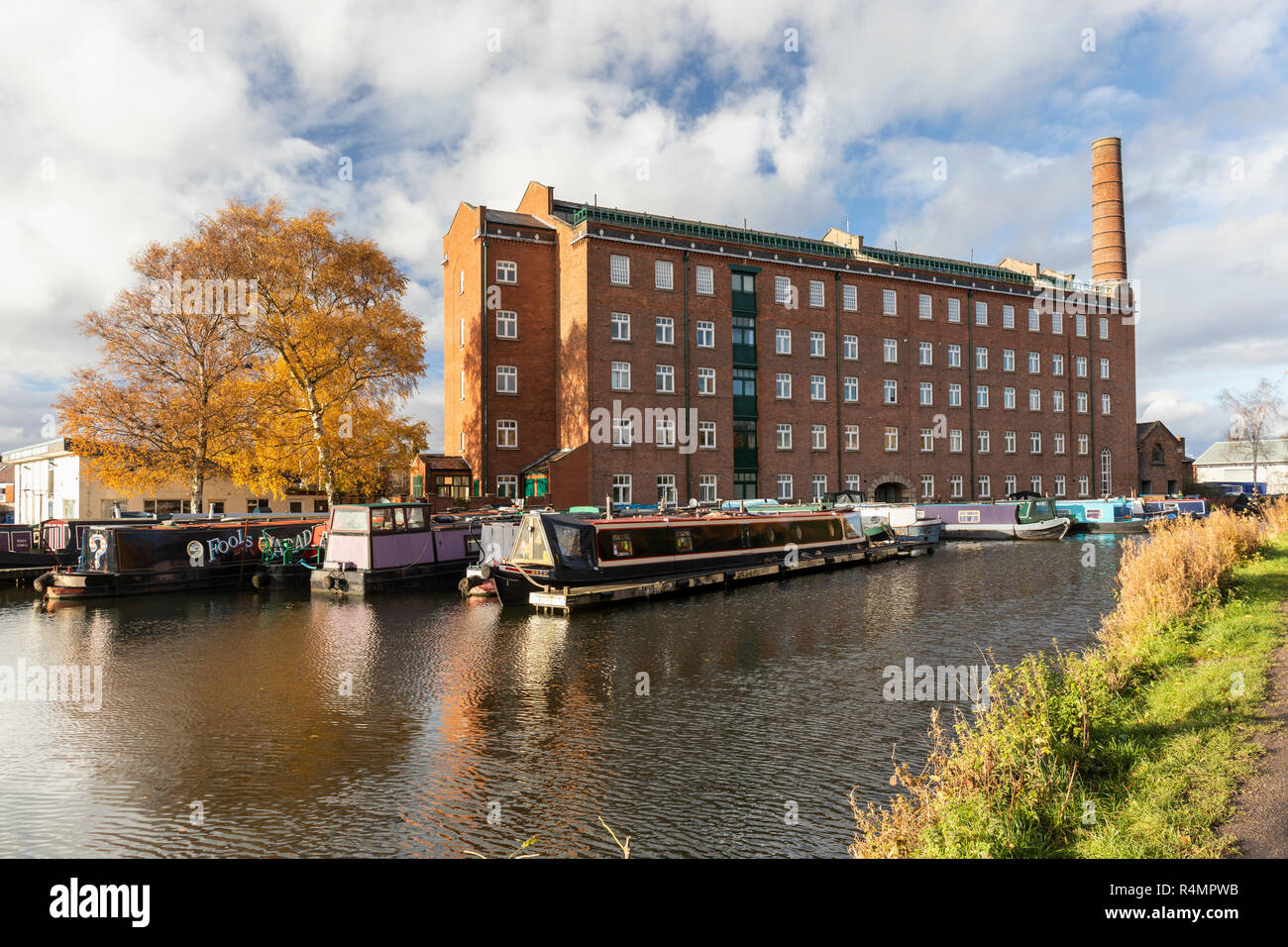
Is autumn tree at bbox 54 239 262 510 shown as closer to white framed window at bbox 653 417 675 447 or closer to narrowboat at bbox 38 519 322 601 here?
narrowboat at bbox 38 519 322 601

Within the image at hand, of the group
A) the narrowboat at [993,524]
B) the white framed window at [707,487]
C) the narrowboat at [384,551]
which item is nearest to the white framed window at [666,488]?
the white framed window at [707,487]

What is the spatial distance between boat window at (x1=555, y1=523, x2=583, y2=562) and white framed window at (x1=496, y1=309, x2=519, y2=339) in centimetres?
2326

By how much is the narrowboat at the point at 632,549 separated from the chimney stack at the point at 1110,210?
44.6 metres

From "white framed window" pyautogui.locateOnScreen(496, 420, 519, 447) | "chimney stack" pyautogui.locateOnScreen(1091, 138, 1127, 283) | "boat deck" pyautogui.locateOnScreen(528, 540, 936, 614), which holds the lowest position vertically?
"boat deck" pyautogui.locateOnScreen(528, 540, 936, 614)

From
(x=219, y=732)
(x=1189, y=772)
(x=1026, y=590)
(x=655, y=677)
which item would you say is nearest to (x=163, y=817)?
(x=219, y=732)

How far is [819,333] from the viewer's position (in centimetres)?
4456

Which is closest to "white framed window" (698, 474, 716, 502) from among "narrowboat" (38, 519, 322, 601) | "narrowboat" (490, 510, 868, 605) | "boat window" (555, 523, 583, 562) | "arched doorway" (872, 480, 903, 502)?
"arched doorway" (872, 480, 903, 502)

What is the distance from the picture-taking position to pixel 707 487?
40.7 m

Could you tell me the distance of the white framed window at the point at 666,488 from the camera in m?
39.4

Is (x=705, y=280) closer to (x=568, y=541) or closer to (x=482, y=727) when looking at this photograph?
(x=568, y=541)

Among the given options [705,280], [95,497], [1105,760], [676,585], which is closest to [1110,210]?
[705,280]

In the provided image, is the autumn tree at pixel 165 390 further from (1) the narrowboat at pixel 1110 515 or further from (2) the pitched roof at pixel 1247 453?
(2) the pitched roof at pixel 1247 453

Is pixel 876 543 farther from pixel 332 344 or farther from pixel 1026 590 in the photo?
pixel 332 344

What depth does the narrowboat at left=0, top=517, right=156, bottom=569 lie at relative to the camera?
26859 mm
